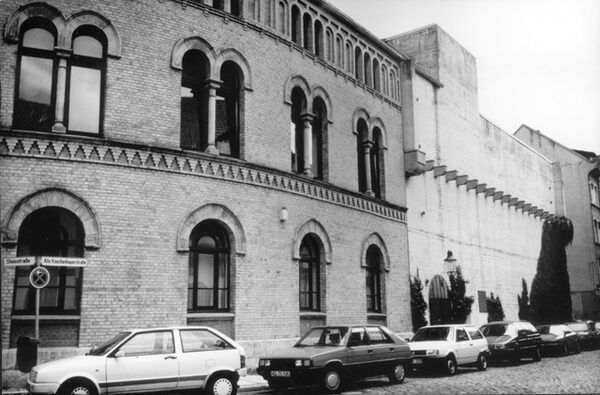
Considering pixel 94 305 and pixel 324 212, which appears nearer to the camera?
pixel 94 305

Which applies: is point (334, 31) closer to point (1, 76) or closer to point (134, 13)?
point (134, 13)

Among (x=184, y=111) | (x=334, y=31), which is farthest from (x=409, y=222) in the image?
(x=184, y=111)

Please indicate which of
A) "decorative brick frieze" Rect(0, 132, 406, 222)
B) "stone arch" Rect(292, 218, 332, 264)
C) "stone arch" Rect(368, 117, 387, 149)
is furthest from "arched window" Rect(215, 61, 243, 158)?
"stone arch" Rect(368, 117, 387, 149)

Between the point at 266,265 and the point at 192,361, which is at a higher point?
the point at 266,265

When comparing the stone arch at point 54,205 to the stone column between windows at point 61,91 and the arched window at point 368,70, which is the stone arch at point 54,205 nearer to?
the stone column between windows at point 61,91

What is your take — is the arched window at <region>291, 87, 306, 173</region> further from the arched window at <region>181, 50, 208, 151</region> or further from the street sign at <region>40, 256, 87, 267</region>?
the street sign at <region>40, 256, 87, 267</region>

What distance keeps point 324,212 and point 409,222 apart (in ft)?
20.9

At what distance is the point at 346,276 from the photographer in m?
20.8

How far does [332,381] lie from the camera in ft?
43.9

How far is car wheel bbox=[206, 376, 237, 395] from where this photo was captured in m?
11.9

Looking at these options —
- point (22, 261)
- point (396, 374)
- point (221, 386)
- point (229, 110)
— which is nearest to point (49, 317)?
point (22, 261)

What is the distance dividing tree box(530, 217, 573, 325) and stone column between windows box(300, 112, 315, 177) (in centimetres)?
2258

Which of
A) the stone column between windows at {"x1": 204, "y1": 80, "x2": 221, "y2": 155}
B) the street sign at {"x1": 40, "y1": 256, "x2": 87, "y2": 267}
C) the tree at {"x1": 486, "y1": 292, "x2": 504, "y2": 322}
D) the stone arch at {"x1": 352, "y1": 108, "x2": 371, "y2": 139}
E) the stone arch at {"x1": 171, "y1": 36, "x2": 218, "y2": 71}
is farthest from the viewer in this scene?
the tree at {"x1": 486, "y1": 292, "x2": 504, "y2": 322}

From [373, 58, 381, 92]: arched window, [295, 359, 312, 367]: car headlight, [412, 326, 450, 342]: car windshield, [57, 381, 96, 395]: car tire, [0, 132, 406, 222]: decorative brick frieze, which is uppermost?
[373, 58, 381, 92]: arched window
